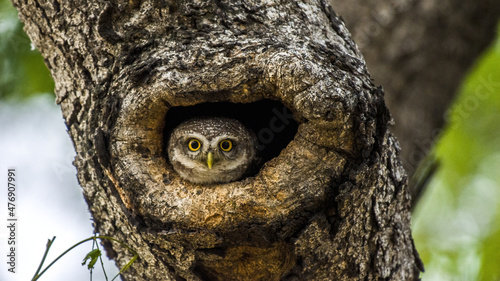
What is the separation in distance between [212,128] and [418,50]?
2306 millimetres

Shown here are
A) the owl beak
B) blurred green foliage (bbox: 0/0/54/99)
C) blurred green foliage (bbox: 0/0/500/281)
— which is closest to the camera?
the owl beak

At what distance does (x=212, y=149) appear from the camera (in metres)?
3.71

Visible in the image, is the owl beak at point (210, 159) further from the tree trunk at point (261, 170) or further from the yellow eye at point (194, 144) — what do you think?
the tree trunk at point (261, 170)

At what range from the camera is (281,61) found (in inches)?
95.1

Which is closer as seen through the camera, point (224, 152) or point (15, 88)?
point (224, 152)

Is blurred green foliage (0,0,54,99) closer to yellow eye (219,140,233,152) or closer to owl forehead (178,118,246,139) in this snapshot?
owl forehead (178,118,246,139)

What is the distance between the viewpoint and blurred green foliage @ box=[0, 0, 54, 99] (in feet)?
13.8

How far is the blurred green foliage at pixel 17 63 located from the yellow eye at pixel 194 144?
5.05 ft

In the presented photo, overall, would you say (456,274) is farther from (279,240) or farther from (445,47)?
(279,240)

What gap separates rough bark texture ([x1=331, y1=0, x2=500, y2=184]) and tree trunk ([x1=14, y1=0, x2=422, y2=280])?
1.94m

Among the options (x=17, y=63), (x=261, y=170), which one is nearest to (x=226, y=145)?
(x=261, y=170)

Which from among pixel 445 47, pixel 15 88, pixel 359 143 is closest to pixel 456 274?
pixel 445 47

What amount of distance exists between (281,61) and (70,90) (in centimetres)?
129

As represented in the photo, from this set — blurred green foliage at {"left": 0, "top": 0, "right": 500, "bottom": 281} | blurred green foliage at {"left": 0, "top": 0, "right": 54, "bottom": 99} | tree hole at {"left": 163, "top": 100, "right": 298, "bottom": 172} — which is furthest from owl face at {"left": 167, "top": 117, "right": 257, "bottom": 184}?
blurred green foliage at {"left": 0, "top": 0, "right": 500, "bottom": 281}
